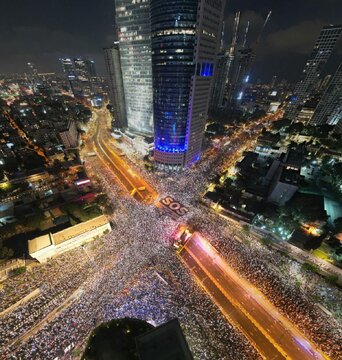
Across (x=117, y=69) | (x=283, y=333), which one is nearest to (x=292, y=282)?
(x=283, y=333)

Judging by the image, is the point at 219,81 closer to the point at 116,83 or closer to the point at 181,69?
the point at 116,83

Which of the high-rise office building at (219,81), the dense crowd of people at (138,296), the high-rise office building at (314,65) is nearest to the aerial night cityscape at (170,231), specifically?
the dense crowd of people at (138,296)

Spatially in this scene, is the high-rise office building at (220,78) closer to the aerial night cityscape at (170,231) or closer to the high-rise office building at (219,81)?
the high-rise office building at (219,81)

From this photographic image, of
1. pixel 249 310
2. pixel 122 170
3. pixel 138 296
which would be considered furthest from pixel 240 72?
pixel 138 296

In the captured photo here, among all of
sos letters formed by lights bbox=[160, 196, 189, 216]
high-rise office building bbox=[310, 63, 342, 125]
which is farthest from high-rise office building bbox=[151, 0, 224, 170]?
high-rise office building bbox=[310, 63, 342, 125]

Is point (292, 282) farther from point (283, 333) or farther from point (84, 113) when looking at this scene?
point (84, 113)

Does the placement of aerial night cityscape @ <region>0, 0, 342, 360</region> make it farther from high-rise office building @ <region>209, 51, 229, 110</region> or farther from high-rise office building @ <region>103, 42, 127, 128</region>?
high-rise office building @ <region>209, 51, 229, 110</region>
